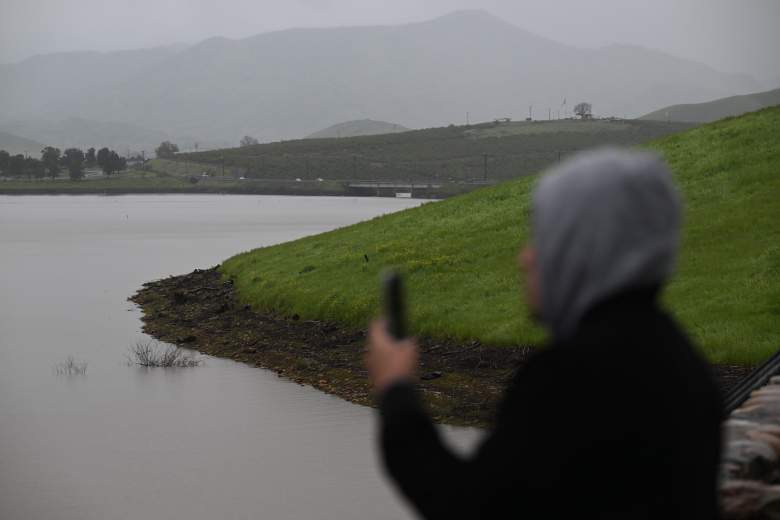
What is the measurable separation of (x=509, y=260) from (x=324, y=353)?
5786 mm

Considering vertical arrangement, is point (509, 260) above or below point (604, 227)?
below

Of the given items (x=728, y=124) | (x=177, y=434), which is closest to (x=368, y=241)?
(x=728, y=124)

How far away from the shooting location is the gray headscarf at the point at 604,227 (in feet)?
7.65

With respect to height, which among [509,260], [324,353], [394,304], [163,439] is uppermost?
[394,304]

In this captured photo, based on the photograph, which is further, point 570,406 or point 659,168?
point 659,168

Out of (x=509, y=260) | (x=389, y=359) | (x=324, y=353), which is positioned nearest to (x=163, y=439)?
(x=324, y=353)

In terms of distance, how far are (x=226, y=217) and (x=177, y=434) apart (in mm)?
78390

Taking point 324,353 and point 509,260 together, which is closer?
point 324,353

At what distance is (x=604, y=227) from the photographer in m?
2.33

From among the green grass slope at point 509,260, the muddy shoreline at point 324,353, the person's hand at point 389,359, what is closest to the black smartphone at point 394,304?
the person's hand at point 389,359

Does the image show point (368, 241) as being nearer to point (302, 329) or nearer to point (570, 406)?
point (302, 329)

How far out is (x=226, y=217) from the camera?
9381cm

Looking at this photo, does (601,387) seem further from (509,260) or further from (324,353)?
(509,260)

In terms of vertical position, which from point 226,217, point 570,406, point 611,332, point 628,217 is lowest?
point 226,217
